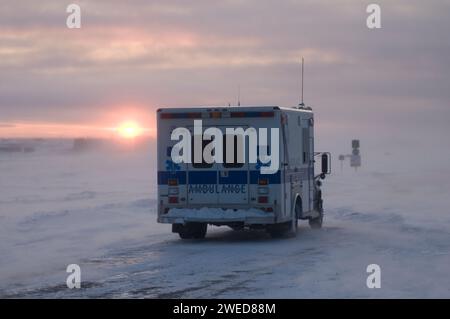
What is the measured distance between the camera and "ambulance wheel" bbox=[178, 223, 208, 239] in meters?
21.7

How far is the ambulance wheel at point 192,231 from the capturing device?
71.2 feet

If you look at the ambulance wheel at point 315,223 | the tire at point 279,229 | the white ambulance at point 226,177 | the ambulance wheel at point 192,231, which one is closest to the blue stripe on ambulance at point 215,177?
the white ambulance at point 226,177

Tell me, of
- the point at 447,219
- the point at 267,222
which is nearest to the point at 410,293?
the point at 267,222

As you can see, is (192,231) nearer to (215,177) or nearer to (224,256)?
(215,177)

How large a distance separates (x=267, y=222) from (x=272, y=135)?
1.82 meters

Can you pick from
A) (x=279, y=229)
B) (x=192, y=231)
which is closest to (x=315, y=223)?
(x=279, y=229)

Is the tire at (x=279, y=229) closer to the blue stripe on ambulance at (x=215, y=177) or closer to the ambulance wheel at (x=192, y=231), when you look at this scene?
the blue stripe on ambulance at (x=215, y=177)

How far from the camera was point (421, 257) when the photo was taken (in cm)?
1733

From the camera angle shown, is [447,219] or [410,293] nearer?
[410,293]

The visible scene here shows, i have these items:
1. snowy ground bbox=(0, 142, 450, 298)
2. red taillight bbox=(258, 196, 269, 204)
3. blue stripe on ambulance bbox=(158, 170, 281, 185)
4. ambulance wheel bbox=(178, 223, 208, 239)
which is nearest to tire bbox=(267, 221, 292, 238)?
snowy ground bbox=(0, 142, 450, 298)

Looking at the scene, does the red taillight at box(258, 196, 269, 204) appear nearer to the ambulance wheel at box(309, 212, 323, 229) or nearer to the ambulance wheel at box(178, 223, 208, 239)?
the ambulance wheel at box(178, 223, 208, 239)
